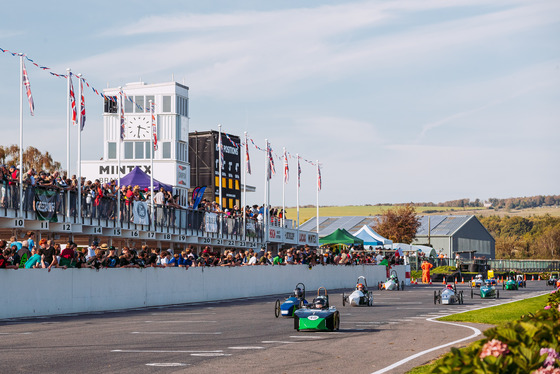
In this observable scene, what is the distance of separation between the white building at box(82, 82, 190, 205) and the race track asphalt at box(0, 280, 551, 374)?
4768 cm

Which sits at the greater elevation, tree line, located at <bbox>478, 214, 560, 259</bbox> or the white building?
the white building

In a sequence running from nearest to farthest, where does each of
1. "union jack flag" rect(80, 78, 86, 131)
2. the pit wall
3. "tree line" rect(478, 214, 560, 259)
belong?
1. the pit wall
2. "union jack flag" rect(80, 78, 86, 131)
3. "tree line" rect(478, 214, 560, 259)

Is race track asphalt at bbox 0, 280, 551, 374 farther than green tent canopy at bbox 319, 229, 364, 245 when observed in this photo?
No

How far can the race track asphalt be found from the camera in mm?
12641

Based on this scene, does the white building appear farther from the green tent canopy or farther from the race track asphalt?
the race track asphalt

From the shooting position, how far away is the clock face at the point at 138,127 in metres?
73.4

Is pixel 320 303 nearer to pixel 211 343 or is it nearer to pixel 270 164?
pixel 211 343

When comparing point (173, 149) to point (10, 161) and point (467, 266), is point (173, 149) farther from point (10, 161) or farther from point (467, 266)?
point (467, 266)

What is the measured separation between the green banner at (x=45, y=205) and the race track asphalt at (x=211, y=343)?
20.0 feet

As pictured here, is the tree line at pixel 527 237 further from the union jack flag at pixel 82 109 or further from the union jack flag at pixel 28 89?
the union jack flag at pixel 28 89

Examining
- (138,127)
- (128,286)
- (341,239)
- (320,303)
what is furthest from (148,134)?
(320,303)

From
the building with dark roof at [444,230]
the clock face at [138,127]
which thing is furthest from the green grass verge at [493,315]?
the building with dark roof at [444,230]

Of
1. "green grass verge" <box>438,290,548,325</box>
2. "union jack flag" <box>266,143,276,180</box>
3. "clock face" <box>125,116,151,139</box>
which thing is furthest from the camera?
"clock face" <box>125,116,151,139</box>

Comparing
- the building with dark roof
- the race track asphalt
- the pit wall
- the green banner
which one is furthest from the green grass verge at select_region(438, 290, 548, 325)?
the building with dark roof
